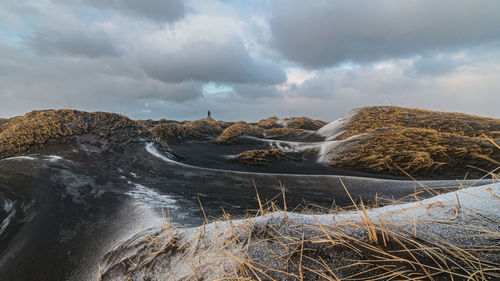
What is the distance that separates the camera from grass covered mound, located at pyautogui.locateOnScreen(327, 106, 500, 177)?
5160 mm

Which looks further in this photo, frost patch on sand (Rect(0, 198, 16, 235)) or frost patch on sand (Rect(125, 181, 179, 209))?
frost patch on sand (Rect(125, 181, 179, 209))

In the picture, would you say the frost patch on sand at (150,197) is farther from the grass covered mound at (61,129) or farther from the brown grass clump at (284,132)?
the brown grass clump at (284,132)

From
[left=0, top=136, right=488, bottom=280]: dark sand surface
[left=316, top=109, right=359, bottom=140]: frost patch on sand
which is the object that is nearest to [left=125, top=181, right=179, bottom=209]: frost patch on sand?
[left=0, top=136, right=488, bottom=280]: dark sand surface

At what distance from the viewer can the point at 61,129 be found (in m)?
5.13

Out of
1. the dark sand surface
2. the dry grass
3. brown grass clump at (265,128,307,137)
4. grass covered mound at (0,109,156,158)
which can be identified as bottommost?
the dark sand surface

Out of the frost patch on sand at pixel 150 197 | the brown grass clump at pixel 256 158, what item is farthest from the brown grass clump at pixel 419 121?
the frost patch on sand at pixel 150 197

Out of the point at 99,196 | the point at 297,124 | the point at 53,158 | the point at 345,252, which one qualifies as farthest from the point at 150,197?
the point at 297,124

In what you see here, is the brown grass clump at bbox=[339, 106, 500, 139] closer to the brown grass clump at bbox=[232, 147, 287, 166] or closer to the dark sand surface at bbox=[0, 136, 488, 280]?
the brown grass clump at bbox=[232, 147, 287, 166]

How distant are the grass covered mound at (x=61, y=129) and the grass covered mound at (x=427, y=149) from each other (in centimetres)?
633

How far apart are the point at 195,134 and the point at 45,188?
9123 mm

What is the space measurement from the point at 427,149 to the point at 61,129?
9.48 metres

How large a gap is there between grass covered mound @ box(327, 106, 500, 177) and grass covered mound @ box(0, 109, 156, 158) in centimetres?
633

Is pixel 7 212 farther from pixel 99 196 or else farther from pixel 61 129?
pixel 61 129

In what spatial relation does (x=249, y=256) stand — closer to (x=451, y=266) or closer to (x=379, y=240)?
(x=379, y=240)
